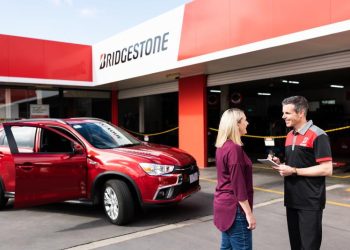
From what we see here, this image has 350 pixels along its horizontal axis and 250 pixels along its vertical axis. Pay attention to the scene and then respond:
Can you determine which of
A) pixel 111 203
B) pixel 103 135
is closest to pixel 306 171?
pixel 111 203

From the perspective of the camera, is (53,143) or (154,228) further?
(53,143)

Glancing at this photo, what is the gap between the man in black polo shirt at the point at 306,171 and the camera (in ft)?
10.0

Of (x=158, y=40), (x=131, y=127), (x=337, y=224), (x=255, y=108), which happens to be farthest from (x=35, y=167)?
(x=255, y=108)

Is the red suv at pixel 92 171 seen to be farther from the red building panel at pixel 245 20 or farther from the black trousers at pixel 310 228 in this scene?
the red building panel at pixel 245 20

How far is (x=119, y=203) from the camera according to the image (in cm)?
557

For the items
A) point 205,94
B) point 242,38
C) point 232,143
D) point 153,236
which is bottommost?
point 153,236

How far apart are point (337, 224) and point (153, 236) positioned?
107 inches

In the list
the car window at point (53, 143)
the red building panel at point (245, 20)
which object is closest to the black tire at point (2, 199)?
the car window at point (53, 143)

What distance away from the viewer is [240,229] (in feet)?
9.84

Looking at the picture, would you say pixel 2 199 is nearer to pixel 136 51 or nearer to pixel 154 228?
pixel 154 228

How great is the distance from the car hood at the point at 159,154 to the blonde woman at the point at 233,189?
2.67 m

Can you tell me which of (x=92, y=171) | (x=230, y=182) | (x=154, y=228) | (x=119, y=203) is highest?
(x=230, y=182)

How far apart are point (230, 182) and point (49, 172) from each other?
3702 millimetres

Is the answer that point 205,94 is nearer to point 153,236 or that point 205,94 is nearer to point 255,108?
point 153,236
